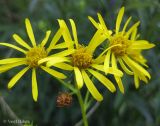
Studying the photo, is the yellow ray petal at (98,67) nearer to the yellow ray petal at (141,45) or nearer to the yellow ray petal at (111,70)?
the yellow ray petal at (111,70)

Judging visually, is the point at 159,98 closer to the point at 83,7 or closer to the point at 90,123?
the point at 90,123

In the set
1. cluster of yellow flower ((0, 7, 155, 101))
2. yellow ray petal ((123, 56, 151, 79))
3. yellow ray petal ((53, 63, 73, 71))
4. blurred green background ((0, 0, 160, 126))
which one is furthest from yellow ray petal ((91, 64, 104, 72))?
blurred green background ((0, 0, 160, 126))

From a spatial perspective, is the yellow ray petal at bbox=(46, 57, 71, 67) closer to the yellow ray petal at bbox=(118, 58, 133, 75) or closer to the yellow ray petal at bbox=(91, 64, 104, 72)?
the yellow ray petal at bbox=(91, 64, 104, 72)

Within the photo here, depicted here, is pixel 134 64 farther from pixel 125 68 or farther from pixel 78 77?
pixel 78 77

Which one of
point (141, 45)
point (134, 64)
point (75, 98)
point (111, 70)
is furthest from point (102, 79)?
point (75, 98)

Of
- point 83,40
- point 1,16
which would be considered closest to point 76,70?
point 83,40
